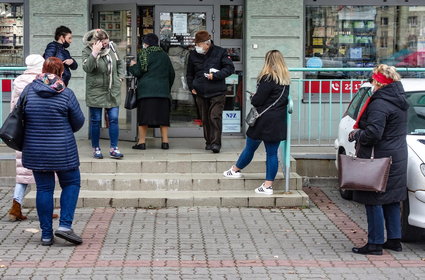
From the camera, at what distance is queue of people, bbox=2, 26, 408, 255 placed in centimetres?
793

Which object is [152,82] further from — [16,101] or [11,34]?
[11,34]

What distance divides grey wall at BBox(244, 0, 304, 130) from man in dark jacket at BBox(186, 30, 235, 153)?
2.01 meters

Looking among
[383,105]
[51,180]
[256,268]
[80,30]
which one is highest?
[80,30]

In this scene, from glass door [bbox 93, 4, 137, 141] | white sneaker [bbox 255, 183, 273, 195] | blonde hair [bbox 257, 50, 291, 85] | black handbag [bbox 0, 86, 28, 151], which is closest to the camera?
black handbag [bbox 0, 86, 28, 151]

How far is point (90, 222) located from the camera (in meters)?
9.44

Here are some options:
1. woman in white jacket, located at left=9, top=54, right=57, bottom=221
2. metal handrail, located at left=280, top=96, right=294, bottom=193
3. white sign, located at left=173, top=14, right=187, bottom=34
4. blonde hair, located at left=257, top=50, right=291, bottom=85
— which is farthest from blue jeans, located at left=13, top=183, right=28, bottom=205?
white sign, located at left=173, top=14, right=187, bottom=34

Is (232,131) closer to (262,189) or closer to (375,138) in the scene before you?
(262,189)

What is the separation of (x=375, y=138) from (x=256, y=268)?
5.30 ft

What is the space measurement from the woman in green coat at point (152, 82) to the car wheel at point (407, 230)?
174 inches

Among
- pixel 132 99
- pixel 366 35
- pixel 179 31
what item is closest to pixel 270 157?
pixel 132 99

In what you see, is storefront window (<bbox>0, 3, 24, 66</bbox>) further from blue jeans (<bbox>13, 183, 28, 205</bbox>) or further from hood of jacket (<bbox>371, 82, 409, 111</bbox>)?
hood of jacket (<bbox>371, 82, 409, 111</bbox>)

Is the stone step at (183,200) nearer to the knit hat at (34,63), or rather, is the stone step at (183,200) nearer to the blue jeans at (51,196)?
the knit hat at (34,63)

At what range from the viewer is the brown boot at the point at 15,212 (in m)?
9.40

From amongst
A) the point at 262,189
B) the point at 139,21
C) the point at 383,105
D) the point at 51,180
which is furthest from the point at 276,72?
the point at 139,21
